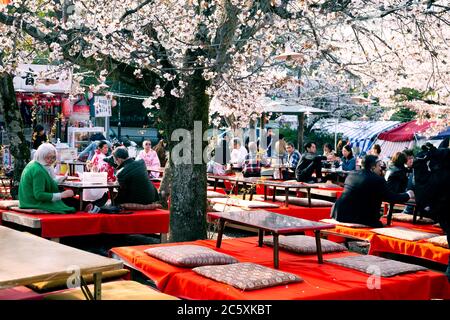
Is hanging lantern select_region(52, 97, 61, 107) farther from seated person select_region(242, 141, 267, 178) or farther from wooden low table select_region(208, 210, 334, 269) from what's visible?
wooden low table select_region(208, 210, 334, 269)

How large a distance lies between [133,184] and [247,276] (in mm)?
4545

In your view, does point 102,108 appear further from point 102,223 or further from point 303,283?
point 303,283

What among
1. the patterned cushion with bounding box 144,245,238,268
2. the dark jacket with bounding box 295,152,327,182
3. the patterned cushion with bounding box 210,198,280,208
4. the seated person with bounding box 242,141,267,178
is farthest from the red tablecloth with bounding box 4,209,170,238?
the seated person with bounding box 242,141,267,178

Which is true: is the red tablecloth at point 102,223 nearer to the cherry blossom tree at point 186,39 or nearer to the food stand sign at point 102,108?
the cherry blossom tree at point 186,39

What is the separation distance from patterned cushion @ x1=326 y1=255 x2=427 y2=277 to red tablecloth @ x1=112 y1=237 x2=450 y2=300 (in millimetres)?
67

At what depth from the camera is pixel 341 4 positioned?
22.4 feet

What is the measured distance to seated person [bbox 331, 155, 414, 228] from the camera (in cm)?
809

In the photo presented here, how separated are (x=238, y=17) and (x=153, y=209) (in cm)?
380

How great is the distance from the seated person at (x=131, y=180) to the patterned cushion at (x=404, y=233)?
3775 mm

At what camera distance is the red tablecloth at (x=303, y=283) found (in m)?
4.82

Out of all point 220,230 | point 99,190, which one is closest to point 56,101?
point 99,190
